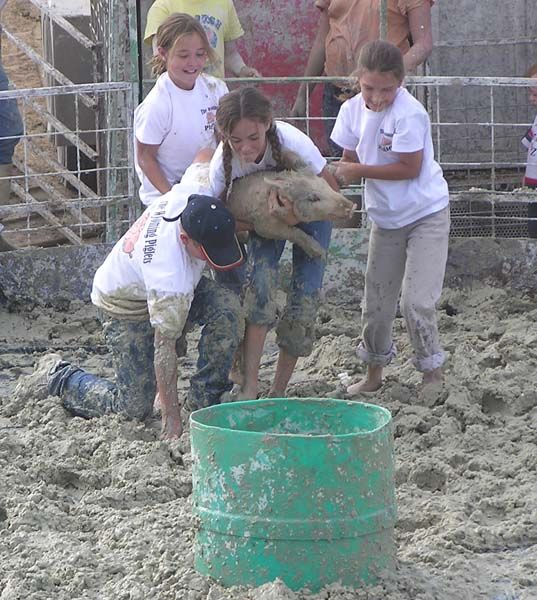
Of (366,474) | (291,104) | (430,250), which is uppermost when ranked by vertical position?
(291,104)

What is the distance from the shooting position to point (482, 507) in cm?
489

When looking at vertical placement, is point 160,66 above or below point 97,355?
above

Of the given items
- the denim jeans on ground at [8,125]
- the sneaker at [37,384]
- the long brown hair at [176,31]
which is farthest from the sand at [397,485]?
the long brown hair at [176,31]

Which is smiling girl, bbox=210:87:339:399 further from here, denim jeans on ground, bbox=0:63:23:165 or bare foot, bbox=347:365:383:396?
denim jeans on ground, bbox=0:63:23:165

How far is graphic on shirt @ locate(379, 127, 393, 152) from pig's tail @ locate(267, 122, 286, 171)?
20.4 inches

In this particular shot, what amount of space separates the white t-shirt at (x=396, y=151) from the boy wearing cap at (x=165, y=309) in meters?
0.80

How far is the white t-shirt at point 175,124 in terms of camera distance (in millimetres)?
6406

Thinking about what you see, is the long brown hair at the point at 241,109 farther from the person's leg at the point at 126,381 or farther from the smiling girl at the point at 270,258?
the person's leg at the point at 126,381

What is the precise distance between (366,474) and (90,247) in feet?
14.6

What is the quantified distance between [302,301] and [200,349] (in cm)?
53

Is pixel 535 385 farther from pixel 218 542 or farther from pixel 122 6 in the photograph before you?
pixel 122 6

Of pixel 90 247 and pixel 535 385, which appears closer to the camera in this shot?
pixel 535 385

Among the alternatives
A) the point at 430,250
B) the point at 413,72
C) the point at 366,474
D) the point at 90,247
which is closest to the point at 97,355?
the point at 90,247

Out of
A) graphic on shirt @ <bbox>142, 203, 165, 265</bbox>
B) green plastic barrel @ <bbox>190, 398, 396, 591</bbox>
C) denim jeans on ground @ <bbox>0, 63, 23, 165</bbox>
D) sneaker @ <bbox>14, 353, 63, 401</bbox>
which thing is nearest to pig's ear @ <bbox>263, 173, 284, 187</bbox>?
graphic on shirt @ <bbox>142, 203, 165, 265</bbox>
